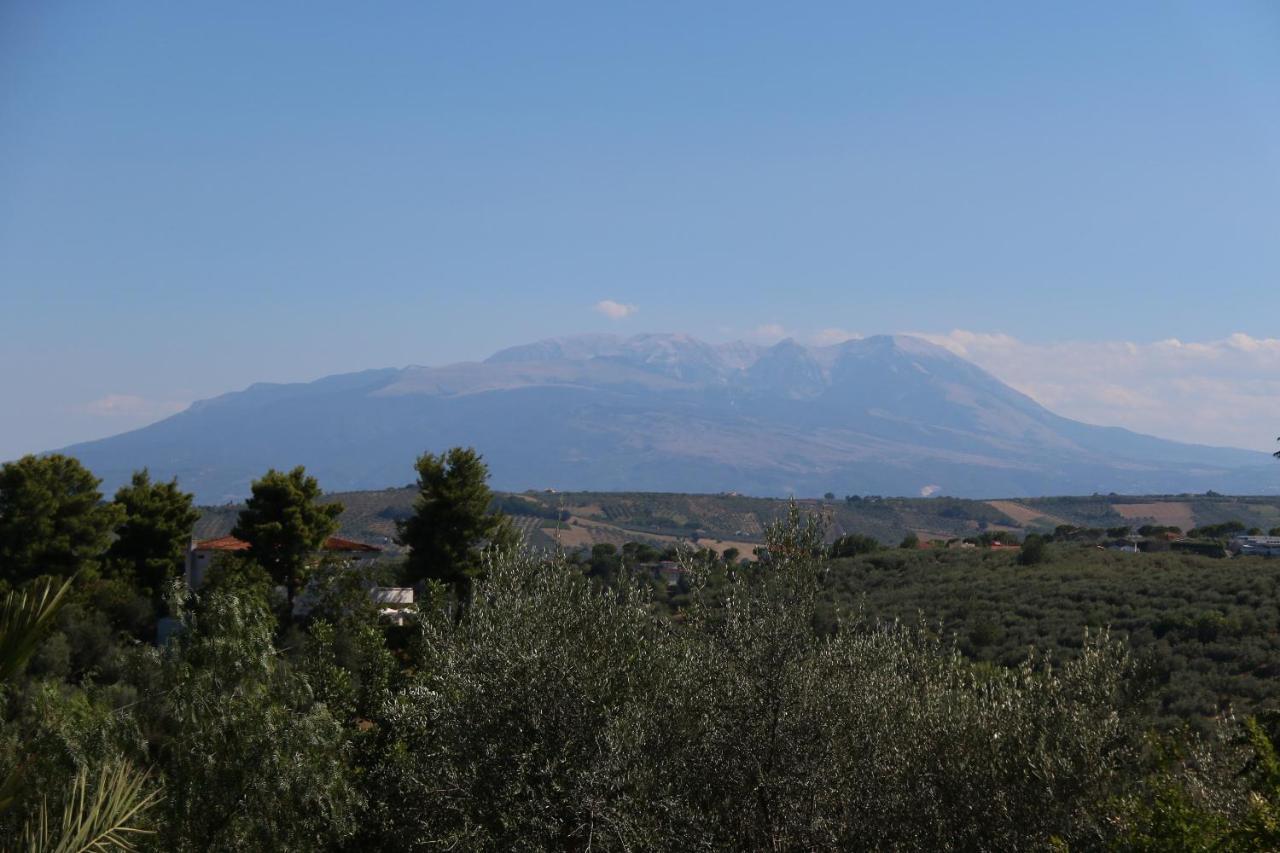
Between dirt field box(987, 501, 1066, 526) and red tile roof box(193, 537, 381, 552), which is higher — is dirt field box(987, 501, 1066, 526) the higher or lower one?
the lower one

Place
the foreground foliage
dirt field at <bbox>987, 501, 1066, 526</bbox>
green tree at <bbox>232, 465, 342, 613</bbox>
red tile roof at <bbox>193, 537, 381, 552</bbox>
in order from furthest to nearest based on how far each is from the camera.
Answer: dirt field at <bbox>987, 501, 1066, 526</bbox>
red tile roof at <bbox>193, 537, 381, 552</bbox>
green tree at <bbox>232, 465, 342, 613</bbox>
the foreground foliage

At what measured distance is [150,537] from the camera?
40.6 m

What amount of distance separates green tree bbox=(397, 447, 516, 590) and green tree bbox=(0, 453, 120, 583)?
10986 mm

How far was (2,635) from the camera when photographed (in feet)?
21.9

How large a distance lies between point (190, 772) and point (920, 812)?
909 cm

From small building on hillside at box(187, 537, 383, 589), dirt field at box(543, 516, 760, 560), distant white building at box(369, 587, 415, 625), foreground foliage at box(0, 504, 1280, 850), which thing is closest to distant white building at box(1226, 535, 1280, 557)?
distant white building at box(369, 587, 415, 625)

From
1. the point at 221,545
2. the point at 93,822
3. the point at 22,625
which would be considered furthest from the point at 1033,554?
the point at 22,625

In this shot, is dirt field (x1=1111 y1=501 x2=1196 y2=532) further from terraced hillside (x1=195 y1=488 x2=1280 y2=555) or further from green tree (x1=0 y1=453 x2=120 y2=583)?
green tree (x1=0 y1=453 x2=120 y2=583)

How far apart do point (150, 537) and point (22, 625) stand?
36.7 metres

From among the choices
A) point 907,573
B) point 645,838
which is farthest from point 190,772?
point 907,573

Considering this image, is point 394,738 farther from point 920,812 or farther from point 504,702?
point 920,812

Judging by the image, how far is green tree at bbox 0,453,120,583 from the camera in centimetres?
3684

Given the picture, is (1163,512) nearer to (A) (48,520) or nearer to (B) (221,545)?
(B) (221,545)

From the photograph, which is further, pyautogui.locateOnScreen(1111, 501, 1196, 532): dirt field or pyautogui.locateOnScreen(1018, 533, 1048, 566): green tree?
pyautogui.locateOnScreen(1111, 501, 1196, 532): dirt field
